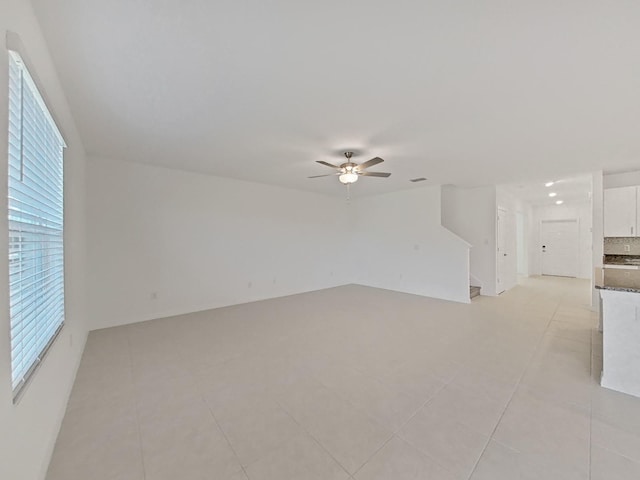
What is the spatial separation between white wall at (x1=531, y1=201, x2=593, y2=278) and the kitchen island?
7.21 m

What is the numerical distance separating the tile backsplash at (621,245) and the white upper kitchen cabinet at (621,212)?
0.36 m

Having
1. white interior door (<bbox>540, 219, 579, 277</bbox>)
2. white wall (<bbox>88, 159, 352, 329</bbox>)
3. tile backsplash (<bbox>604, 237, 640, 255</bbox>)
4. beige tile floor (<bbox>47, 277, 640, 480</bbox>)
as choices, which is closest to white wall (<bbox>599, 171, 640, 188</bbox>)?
tile backsplash (<bbox>604, 237, 640, 255</bbox>)

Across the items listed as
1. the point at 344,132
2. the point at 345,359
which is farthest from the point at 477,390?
the point at 344,132

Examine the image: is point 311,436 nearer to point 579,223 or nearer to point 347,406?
point 347,406

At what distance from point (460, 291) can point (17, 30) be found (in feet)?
20.4

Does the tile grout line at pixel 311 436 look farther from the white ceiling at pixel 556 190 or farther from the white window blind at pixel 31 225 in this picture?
the white ceiling at pixel 556 190

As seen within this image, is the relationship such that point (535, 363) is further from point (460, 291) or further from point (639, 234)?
point (639, 234)

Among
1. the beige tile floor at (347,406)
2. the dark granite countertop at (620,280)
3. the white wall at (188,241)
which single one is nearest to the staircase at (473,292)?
the beige tile floor at (347,406)

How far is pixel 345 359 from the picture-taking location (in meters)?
2.84

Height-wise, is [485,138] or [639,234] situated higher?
[485,138]

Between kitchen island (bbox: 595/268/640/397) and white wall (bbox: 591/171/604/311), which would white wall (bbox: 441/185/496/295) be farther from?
kitchen island (bbox: 595/268/640/397)

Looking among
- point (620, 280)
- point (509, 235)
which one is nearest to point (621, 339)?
point (620, 280)

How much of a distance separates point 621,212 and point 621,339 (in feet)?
10.4

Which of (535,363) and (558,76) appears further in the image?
(535,363)
